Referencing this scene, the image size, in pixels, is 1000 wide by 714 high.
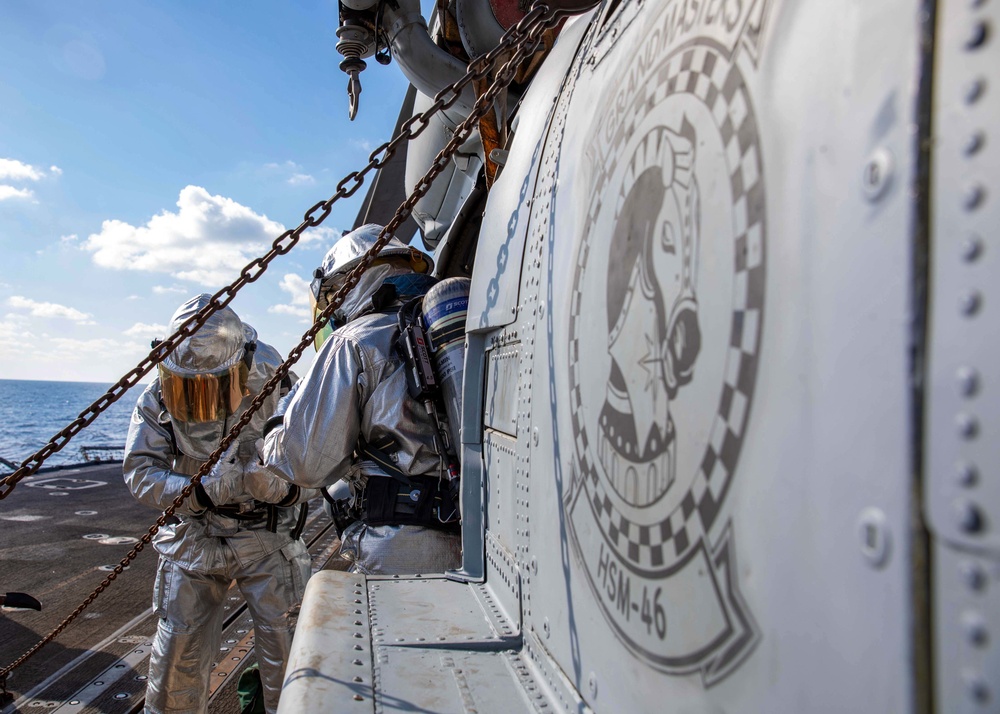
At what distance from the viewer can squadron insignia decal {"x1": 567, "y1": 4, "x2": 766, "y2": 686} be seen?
0.94 m

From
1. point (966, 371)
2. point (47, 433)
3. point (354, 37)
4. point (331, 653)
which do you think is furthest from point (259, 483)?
point (47, 433)

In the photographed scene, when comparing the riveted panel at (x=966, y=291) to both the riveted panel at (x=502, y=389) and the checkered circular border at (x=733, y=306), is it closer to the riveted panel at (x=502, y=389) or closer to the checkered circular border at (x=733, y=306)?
the checkered circular border at (x=733, y=306)

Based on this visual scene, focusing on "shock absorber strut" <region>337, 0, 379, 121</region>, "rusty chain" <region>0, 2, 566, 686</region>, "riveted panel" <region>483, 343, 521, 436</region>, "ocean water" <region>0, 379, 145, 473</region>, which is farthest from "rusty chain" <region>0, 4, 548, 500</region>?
"ocean water" <region>0, 379, 145, 473</region>

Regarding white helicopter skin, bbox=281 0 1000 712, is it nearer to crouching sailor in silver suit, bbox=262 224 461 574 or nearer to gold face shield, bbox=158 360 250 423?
crouching sailor in silver suit, bbox=262 224 461 574

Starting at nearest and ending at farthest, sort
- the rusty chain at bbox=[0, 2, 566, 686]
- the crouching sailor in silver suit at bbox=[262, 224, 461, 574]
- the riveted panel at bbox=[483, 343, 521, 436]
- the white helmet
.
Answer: the riveted panel at bbox=[483, 343, 521, 436] → the rusty chain at bbox=[0, 2, 566, 686] → the crouching sailor in silver suit at bbox=[262, 224, 461, 574] → the white helmet

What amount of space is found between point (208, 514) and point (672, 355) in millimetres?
3818

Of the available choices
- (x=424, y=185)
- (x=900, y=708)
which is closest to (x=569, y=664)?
(x=900, y=708)

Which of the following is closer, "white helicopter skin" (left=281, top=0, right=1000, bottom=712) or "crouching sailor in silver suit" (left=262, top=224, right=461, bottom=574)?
"white helicopter skin" (left=281, top=0, right=1000, bottom=712)

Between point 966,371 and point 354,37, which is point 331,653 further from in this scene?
point 354,37

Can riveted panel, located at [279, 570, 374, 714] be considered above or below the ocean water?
above

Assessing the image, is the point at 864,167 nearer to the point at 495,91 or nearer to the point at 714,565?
the point at 714,565

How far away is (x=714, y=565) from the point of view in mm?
968

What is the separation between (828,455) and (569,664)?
100 cm


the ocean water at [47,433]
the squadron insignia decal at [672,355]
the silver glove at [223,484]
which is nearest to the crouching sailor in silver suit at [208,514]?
the silver glove at [223,484]
